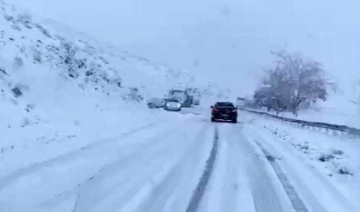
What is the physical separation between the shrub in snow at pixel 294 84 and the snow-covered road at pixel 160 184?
193 feet

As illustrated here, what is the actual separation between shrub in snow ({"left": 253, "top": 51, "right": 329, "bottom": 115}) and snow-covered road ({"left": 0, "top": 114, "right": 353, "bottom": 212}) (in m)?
58.9

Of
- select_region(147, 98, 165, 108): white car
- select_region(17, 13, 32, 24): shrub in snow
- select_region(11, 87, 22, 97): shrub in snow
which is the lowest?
select_region(147, 98, 165, 108): white car

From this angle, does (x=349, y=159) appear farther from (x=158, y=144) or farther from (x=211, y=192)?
(x=211, y=192)

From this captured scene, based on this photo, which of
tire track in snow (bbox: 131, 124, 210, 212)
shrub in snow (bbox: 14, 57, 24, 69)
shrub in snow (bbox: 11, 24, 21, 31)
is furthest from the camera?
shrub in snow (bbox: 11, 24, 21, 31)

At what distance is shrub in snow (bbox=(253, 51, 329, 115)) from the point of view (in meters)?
75.8

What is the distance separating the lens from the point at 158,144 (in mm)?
21172

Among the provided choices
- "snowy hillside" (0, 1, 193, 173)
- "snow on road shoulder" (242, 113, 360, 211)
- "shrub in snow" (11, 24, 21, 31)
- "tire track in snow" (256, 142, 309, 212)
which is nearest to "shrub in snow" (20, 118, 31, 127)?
"snowy hillside" (0, 1, 193, 173)

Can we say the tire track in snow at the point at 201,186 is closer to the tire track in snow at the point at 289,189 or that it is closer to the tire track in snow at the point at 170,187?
the tire track in snow at the point at 170,187

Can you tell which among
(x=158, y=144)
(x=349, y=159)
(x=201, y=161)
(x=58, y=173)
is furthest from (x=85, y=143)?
(x=349, y=159)

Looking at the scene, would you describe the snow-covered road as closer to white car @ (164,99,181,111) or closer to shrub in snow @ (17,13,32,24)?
shrub in snow @ (17,13,32,24)

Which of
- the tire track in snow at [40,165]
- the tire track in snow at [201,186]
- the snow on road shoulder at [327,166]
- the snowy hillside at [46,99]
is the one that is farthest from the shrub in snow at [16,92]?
the tire track in snow at [201,186]

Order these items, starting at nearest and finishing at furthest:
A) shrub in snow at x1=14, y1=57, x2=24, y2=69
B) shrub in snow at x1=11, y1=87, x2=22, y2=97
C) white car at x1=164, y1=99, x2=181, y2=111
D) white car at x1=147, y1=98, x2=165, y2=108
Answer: shrub in snow at x1=11, y1=87, x2=22, y2=97, shrub in snow at x1=14, y1=57, x2=24, y2=69, white car at x1=164, y1=99, x2=181, y2=111, white car at x1=147, y1=98, x2=165, y2=108

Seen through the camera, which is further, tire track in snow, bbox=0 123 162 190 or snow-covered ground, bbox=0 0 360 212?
tire track in snow, bbox=0 123 162 190

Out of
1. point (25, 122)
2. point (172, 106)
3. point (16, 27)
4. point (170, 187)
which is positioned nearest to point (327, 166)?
point (170, 187)
